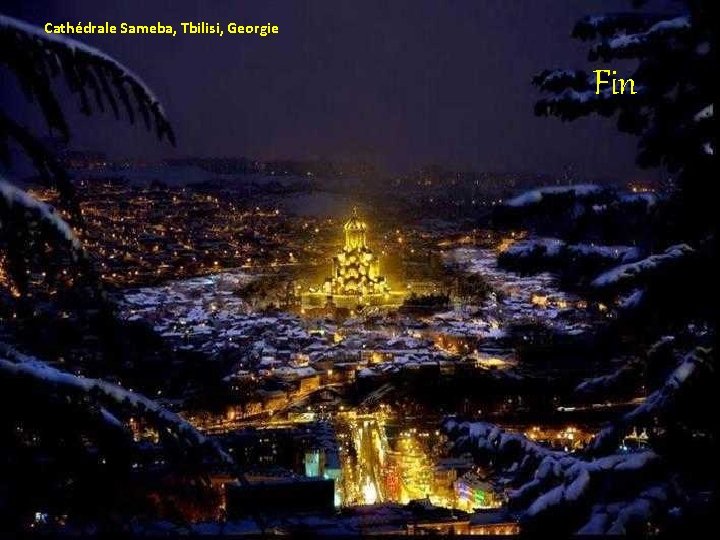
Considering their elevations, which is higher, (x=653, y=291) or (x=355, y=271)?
(x=355, y=271)

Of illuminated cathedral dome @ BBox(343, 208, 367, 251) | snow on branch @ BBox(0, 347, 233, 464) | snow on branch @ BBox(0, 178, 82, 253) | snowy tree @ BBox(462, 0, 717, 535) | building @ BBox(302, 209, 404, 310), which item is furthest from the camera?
illuminated cathedral dome @ BBox(343, 208, 367, 251)

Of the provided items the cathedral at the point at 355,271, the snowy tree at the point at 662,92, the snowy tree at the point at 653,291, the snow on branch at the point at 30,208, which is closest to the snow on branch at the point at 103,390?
the snow on branch at the point at 30,208

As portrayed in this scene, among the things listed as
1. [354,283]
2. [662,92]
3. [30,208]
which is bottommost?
[30,208]

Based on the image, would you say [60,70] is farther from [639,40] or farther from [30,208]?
[639,40]

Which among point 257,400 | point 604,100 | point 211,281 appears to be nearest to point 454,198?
point 211,281

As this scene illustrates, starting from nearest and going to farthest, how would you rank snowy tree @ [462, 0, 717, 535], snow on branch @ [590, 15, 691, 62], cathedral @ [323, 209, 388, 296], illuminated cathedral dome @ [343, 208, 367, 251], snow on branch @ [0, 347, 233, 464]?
snow on branch @ [0, 347, 233, 464] → snowy tree @ [462, 0, 717, 535] → snow on branch @ [590, 15, 691, 62] → cathedral @ [323, 209, 388, 296] → illuminated cathedral dome @ [343, 208, 367, 251]

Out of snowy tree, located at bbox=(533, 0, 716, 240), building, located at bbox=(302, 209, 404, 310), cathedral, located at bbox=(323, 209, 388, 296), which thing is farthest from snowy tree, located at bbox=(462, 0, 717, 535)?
cathedral, located at bbox=(323, 209, 388, 296)

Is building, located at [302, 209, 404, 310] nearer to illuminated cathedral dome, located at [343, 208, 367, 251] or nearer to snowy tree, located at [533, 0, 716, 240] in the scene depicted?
illuminated cathedral dome, located at [343, 208, 367, 251]

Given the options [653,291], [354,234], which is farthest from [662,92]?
[354,234]

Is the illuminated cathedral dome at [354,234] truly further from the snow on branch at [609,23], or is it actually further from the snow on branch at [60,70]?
the snow on branch at [60,70]
